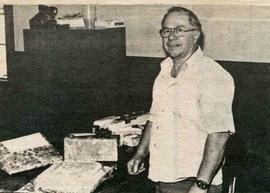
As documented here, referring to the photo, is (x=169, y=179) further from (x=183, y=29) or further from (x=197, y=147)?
(x=183, y=29)

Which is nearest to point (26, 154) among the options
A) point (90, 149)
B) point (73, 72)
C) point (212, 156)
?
point (90, 149)

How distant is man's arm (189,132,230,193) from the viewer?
130 centimetres

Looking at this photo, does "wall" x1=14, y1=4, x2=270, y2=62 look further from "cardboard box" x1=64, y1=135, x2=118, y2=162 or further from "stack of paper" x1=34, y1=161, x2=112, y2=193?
"stack of paper" x1=34, y1=161, x2=112, y2=193

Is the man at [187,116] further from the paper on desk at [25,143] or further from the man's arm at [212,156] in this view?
the paper on desk at [25,143]

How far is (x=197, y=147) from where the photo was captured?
140 cm

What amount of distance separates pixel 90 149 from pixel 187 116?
15.1 inches

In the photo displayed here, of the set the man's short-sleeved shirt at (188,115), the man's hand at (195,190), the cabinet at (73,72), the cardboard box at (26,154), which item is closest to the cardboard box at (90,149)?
the cardboard box at (26,154)

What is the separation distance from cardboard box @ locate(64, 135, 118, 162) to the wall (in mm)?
1075

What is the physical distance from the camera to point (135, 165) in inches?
58.6

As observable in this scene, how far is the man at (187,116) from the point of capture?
131cm

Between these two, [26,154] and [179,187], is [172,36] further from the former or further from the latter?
[26,154]

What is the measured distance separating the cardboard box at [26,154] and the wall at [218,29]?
1223mm

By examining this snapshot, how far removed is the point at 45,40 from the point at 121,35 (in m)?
0.51

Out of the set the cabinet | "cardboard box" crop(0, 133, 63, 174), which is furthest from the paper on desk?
the cabinet
